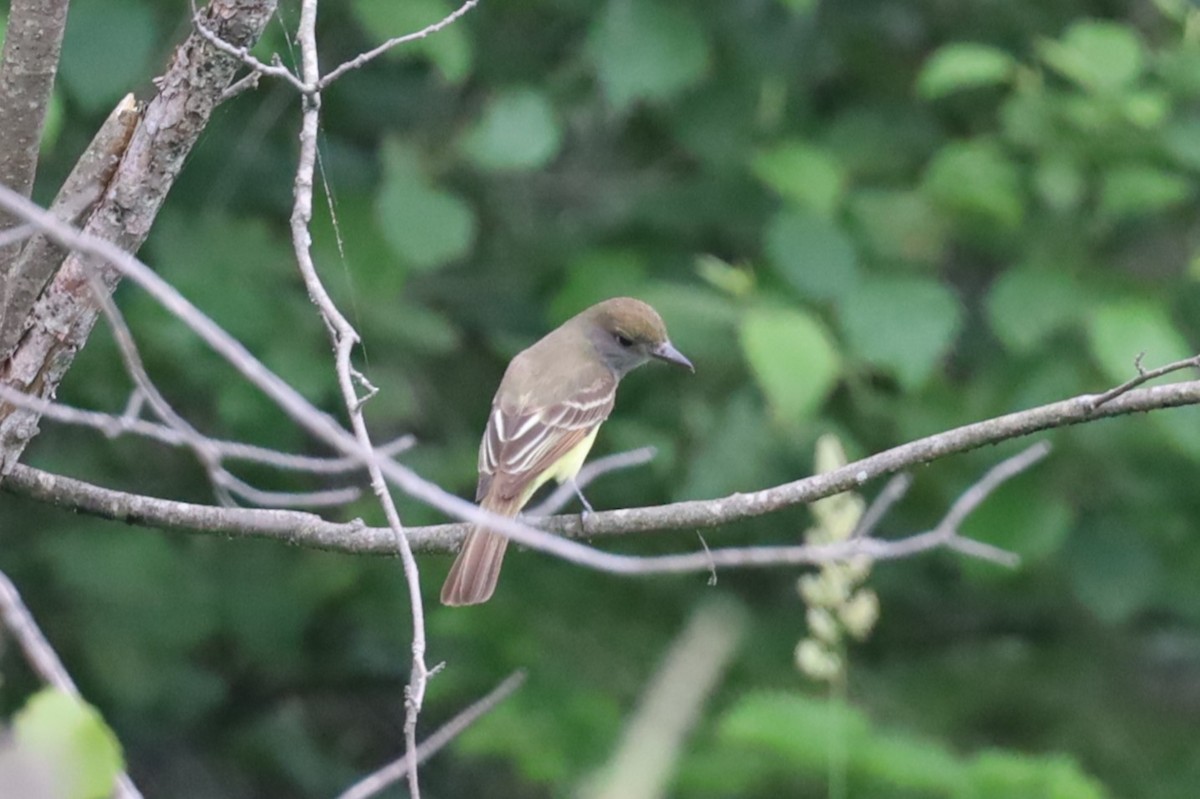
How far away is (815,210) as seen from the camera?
571 cm

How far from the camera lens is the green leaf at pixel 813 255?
5574 mm

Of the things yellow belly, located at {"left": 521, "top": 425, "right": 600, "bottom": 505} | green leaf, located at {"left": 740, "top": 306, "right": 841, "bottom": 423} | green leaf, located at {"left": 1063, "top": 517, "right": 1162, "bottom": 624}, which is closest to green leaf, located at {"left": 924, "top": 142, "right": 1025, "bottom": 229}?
green leaf, located at {"left": 740, "top": 306, "right": 841, "bottom": 423}

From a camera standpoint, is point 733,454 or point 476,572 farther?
point 733,454

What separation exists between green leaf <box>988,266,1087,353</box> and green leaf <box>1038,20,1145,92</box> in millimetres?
653

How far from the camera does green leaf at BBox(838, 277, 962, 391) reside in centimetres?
541

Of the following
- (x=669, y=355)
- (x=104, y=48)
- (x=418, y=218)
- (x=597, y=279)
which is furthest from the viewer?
(x=597, y=279)

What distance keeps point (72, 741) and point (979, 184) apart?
182 inches

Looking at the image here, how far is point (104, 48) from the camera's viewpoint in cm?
529

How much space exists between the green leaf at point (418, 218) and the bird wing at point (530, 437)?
A: 0.55m

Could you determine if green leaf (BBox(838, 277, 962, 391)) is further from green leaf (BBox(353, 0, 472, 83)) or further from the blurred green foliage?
green leaf (BBox(353, 0, 472, 83))

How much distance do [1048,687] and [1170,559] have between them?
757 millimetres

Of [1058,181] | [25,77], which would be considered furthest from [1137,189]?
[25,77]

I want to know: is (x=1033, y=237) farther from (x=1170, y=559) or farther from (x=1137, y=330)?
(x=1170, y=559)

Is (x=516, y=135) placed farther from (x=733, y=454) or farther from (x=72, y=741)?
(x=72, y=741)
